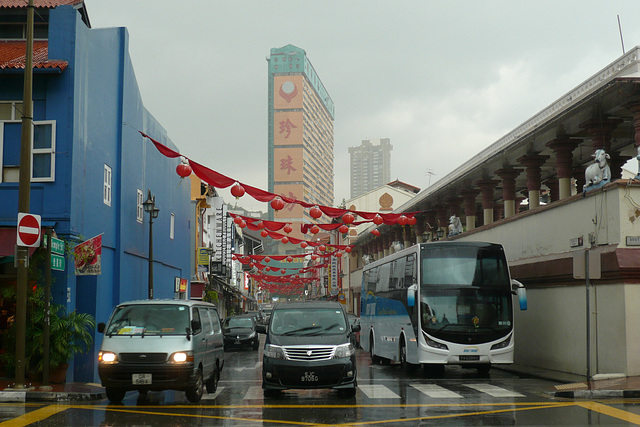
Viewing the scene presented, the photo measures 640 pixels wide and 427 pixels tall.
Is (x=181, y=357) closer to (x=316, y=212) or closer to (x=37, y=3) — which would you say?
(x=316, y=212)

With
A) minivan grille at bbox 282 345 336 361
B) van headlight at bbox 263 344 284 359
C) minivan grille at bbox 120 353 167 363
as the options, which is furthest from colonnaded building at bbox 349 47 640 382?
minivan grille at bbox 120 353 167 363

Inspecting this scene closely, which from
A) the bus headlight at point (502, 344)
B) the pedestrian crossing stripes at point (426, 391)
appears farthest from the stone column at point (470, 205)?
the pedestrian crossing stripes at point (426, 391)

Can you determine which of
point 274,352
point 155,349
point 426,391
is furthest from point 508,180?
point 155,349

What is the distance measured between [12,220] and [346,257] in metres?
61.6

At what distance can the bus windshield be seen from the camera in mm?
19844

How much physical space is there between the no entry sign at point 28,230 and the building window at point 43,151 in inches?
129

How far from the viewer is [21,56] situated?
69.9ft

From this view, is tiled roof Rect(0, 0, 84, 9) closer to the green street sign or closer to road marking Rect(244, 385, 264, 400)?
the green street sign

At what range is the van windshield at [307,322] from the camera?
15.5 meters

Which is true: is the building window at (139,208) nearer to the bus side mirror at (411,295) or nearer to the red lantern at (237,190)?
the red lantern at (237,190)

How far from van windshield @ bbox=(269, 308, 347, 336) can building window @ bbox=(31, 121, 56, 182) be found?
7.02m

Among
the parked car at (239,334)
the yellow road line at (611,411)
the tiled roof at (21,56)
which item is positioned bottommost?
the parked car at (239,334)

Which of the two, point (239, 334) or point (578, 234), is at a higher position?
point (578, 234)

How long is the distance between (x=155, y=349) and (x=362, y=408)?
Answer: 3976mm
